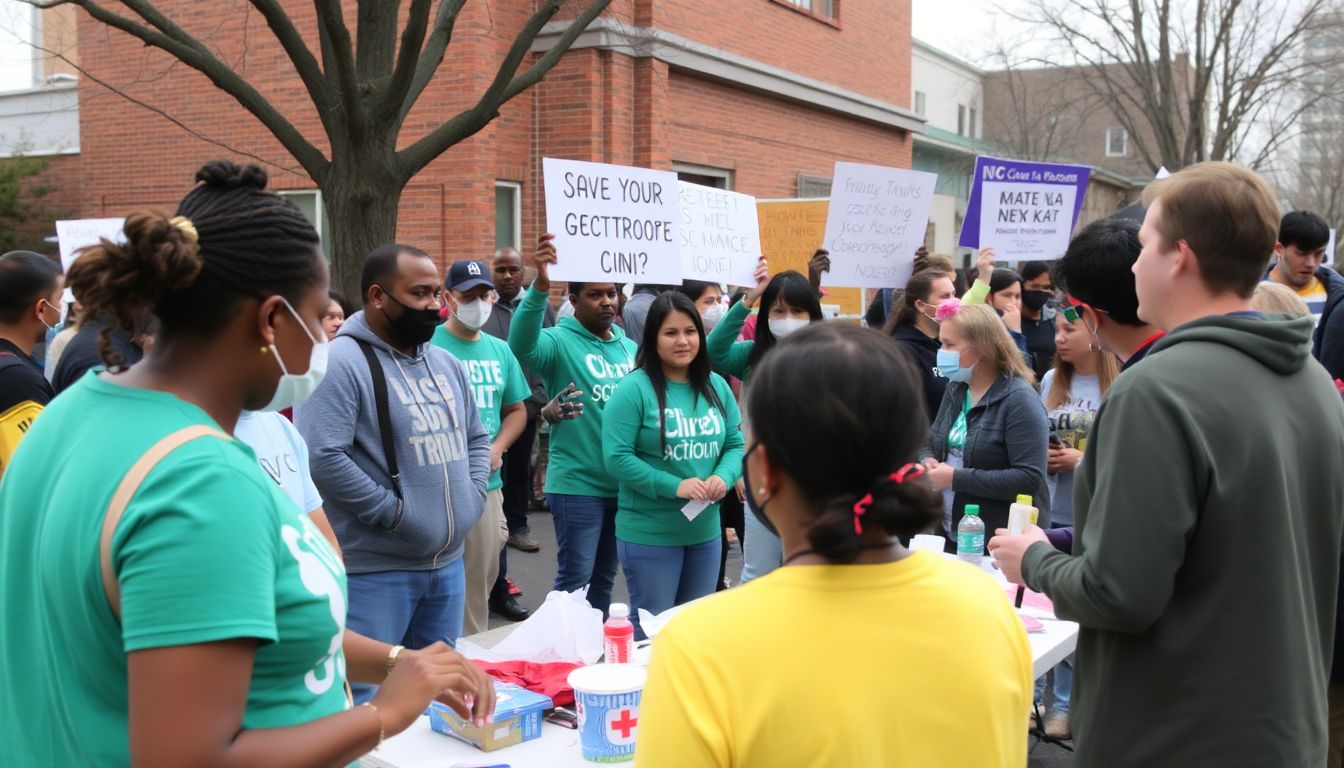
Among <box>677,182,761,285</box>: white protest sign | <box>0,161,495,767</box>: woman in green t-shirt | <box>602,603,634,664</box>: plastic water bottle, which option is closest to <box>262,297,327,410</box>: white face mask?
<box>0,161,495,767</box>: woman in green t-shirt

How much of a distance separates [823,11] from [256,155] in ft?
28.6

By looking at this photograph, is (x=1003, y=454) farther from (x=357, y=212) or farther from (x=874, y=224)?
(x=357, y=212)

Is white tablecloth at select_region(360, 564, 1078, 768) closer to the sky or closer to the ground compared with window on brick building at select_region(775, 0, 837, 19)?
closer to the ground

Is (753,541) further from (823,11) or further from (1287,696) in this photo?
(823,11)

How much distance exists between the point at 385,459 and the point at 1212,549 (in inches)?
107

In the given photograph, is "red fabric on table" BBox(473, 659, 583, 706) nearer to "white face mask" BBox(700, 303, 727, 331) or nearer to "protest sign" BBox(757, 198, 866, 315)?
"white face mask" BBox(700, 303, 727, 331)

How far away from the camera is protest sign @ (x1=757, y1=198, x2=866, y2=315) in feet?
33.3

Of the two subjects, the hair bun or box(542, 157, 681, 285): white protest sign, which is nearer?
the hair bun

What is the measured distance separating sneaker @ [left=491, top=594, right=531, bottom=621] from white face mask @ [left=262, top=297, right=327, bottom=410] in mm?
5131

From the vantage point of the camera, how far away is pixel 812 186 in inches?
656

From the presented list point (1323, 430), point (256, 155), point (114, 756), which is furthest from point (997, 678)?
point (256, 155)

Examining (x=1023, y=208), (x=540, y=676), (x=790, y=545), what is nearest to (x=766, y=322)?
(x=540, y=676)

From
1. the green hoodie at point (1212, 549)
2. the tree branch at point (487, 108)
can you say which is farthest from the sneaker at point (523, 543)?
the green hoodie at point (1212, 549)

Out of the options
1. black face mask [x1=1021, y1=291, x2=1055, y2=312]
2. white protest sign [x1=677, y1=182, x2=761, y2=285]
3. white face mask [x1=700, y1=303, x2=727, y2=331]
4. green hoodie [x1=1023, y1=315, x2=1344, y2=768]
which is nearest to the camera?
green hoodie [x1=1023, y1=315, x2=1344, y2=768]
